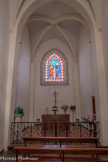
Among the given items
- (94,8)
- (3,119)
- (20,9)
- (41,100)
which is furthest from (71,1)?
(41,100)

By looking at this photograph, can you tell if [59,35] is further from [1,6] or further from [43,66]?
[1,6]

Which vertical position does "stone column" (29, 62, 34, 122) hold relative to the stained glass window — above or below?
below

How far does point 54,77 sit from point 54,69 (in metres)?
0.74

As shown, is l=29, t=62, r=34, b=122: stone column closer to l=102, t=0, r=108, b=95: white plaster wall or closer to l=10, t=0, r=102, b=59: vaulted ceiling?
l=10, t=0, r=102, b=59: vaulted ceiling

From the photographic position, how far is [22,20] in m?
7.03

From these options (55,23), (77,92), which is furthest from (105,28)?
(77,92)

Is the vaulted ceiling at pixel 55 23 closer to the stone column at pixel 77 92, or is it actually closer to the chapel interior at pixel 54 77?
the chapel interior at pixel 54 77

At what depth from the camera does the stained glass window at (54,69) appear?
12.6 meters

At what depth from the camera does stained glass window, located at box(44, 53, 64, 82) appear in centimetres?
1262

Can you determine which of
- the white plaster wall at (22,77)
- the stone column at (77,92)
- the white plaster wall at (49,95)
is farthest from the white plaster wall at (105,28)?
the white plaster wall at (49,95)

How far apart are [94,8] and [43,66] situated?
734 cm

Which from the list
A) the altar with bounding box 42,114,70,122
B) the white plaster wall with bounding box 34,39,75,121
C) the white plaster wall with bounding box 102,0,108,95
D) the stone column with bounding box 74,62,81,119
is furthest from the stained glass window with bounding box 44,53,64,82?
the white plaster wall with bounding box 102,0,108,95

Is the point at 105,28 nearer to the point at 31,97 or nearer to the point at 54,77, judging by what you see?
the point at 54,77

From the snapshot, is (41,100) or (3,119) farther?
(41,100)
